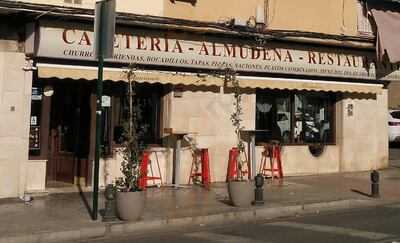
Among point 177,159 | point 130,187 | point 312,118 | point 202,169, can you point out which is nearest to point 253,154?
point 202,169

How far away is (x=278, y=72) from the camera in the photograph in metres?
17.0

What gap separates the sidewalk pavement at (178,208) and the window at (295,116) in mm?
1729

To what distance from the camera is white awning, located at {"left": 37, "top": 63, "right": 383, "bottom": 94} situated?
44.5ft

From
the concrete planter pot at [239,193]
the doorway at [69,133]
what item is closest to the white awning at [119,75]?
the doorway at [69,133]

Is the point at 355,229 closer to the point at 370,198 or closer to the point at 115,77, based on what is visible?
the point at 370,198

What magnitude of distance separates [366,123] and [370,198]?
227 inches

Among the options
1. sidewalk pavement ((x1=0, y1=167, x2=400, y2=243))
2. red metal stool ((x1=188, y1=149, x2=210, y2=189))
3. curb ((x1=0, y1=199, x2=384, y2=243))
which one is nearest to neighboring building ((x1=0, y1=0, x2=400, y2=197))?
red metal stool ((x1=188, y1=149, x2=210, y2=189))

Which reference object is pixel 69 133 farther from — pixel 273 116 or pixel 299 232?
pixel 299 232

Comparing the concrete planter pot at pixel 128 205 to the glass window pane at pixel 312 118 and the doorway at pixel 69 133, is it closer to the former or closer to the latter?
the doorway at pixel 69 133

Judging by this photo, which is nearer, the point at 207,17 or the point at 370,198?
the point at 370,198

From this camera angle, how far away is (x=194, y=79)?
612 inches

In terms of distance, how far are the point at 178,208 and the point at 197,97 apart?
4380 mm

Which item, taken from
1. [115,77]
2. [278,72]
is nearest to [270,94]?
[278,72]

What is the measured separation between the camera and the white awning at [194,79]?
13578mm
